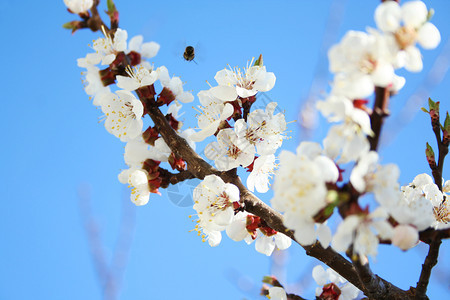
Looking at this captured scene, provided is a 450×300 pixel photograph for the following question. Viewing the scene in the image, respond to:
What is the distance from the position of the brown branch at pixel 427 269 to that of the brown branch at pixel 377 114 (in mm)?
442

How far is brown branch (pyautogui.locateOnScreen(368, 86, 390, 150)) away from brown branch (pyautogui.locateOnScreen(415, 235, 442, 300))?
→ 1.45ft

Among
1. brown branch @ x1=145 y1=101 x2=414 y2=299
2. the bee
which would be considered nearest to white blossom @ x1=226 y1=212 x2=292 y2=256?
brown branch @ x1=145 y1=101 x2=414 y2=299

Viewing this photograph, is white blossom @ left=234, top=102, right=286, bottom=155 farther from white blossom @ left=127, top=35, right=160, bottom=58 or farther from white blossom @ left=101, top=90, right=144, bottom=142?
white blossom @ left=127, top=35, right=160, bottom=58

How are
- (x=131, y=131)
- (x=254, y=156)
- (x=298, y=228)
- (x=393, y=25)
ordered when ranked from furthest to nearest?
1. (x=131, y=131)
2. (x=254, y=156)
3. (x=298, y=228)
4. (x=393, y=25)

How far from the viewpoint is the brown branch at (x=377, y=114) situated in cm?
112

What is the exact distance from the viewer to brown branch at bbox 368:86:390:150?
112 centimetres

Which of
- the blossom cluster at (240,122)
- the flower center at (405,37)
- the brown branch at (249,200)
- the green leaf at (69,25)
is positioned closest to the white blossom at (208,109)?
the blossom cluster at (240,122)

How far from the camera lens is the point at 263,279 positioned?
2006 millimetres

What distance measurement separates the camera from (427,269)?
141cm

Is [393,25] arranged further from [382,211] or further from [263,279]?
[263,279]

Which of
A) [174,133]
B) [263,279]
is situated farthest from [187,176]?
[263,279]

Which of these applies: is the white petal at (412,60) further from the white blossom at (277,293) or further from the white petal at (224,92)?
the white blossom at (277,293)

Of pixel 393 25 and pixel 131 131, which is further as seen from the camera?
pixel 131 131

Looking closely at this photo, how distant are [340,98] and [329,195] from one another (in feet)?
0.84
